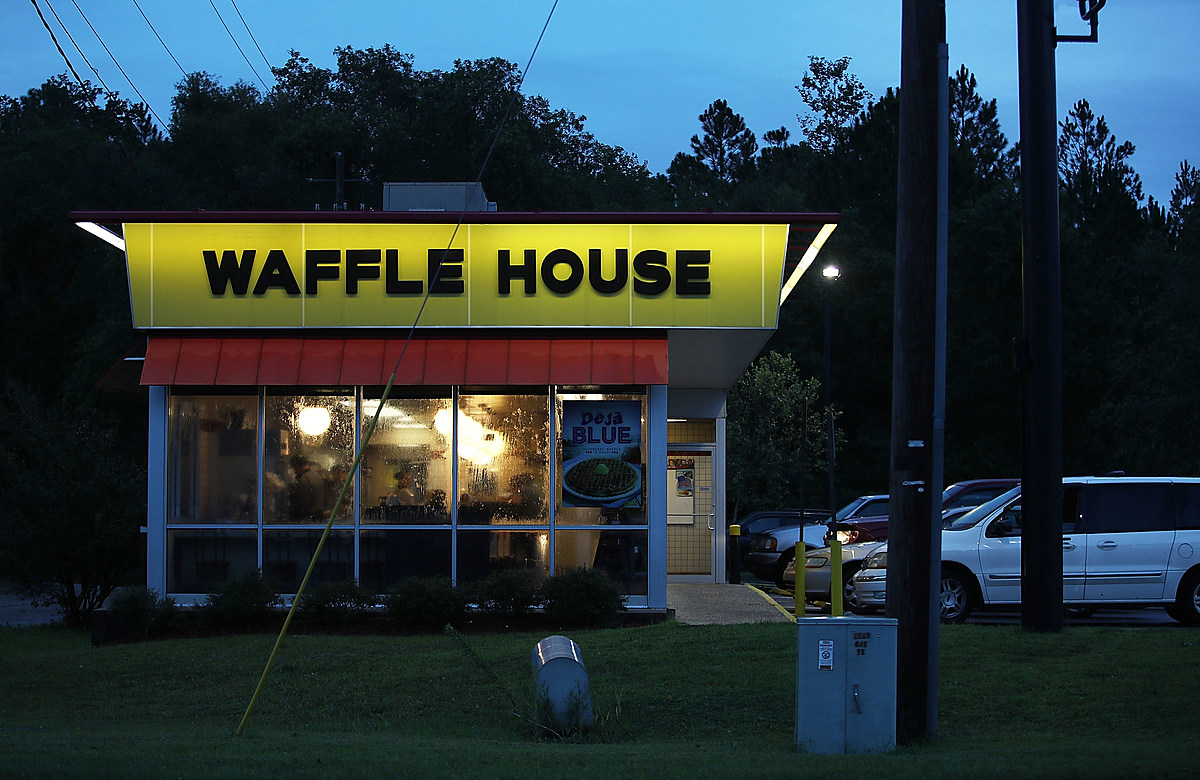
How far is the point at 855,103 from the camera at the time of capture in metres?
71.6

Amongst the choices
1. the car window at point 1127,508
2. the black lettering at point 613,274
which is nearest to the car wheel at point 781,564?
the car window at point 1127,508

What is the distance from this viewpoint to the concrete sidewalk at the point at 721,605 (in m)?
15.7

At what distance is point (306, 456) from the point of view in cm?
1619

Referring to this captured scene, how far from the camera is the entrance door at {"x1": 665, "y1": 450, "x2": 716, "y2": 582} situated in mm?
22094

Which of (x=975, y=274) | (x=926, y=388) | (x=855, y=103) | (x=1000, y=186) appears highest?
(x=855, y=103)

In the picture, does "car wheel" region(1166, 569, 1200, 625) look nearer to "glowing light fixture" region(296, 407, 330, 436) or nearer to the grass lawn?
the grass lawn

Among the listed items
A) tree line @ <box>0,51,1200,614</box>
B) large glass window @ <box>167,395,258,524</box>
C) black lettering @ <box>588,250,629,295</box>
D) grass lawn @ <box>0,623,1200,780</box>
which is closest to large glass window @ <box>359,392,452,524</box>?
large glass window @ <box>167,395,258,524</box>

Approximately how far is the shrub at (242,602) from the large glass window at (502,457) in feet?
8.77

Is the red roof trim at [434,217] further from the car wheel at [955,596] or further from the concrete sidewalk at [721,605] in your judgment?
the concrete sidewalk at [721,605]

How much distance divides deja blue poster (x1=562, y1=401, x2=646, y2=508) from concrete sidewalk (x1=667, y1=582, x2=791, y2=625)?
1.80 metres

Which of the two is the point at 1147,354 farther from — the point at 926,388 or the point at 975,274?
the point at 926,388

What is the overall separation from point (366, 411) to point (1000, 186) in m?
45.8

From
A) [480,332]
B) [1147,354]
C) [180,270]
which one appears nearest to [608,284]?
[480,332]

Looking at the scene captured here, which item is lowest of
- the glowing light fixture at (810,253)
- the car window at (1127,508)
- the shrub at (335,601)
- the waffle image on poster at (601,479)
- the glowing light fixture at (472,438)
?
the shrub at (335,601)
